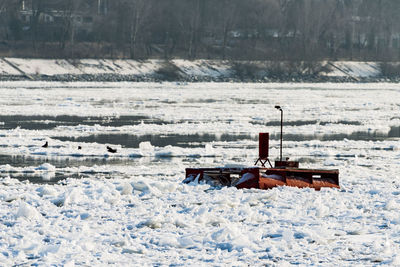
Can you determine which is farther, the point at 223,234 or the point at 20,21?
the point at 20,21

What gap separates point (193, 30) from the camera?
8950 centimetres

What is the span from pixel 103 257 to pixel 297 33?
92.2m

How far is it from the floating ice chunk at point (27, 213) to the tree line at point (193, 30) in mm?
66155

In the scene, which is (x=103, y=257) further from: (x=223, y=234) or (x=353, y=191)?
(x=353, y=191)

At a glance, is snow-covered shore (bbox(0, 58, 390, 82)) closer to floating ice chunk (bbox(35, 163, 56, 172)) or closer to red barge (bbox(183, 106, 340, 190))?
floating ice chunk (bbox(35, 163, 56, 172))

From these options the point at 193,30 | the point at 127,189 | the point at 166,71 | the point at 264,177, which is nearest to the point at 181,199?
the point at 127,189

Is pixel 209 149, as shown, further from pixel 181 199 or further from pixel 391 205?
pixel 391 205

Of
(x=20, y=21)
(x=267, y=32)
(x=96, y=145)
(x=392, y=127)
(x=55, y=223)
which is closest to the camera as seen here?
(x=55, y=223)

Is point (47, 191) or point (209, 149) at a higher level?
point (209, 149)

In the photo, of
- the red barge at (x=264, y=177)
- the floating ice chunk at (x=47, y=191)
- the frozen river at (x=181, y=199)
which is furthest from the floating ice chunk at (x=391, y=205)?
the floating ice chunk at (x=47, y=191)

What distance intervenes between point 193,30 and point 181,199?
7628 cm

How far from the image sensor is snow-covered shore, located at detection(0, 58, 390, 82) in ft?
232

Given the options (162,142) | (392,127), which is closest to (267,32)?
(392,127)

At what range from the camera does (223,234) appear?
11.0 m
